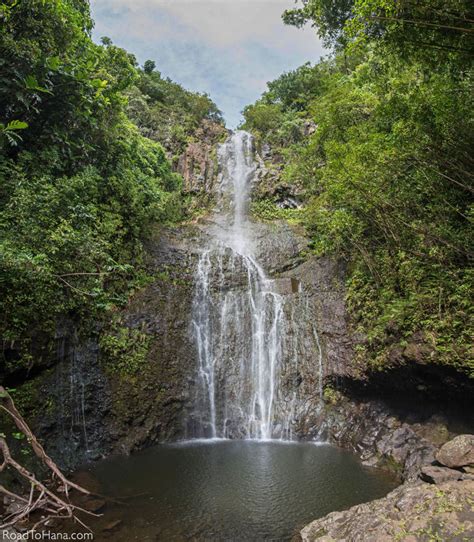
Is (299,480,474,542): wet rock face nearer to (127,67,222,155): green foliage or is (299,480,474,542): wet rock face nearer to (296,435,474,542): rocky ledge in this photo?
(296,435,474,542): rocky ledge

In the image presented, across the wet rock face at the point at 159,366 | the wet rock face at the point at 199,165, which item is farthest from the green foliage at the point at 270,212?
the wet rock face at the point at 159,366

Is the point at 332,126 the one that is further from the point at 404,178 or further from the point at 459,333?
the point at 459,333

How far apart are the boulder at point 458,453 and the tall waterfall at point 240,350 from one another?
14.5ft

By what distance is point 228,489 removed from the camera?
22.2 ft

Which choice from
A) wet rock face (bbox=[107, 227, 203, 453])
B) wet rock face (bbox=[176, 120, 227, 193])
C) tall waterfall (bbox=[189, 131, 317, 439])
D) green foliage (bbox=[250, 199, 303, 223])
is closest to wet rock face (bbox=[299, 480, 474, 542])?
tall waterfall (bbox=[189, 131, 317, 439])

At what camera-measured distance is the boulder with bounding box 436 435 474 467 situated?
5.71m

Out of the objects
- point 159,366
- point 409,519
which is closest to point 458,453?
point 409,519

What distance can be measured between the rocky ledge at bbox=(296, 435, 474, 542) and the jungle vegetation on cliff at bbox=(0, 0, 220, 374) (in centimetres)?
597

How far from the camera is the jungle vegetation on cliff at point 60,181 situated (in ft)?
25.1

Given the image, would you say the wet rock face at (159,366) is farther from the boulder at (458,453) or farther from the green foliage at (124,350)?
the boulder at (458,453)

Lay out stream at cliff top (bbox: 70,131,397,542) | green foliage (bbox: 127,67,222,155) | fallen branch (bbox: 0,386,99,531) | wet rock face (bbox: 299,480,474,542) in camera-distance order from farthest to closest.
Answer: green foliage (bbox: 127,67,222,155), stream at cliff top (bbox: 70,131,397,542), wet rock face (bbox: 299,480,474,542), fallen branch (bbox: 0,386,99,531)

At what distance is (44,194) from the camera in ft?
28.6

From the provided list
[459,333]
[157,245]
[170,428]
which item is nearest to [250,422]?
[170,428]

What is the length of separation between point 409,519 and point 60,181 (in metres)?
9.49
